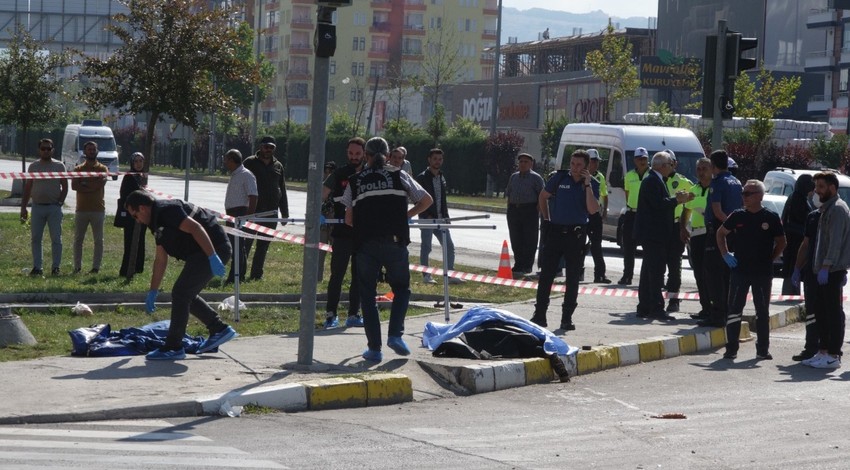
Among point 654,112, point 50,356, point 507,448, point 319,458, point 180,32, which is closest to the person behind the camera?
point 319,458

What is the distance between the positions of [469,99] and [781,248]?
240 ft

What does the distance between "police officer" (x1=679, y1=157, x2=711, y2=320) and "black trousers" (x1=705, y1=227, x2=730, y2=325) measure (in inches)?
14.6

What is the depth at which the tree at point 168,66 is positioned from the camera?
2325cm

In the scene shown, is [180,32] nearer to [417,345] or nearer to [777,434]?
[417,345]

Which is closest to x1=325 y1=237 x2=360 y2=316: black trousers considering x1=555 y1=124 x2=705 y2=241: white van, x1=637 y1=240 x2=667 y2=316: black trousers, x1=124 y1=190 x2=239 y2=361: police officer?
x1=124 y1=190 x2=239 y2=361: police officer

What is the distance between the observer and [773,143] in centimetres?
4228

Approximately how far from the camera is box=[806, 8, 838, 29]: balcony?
82.4 metres

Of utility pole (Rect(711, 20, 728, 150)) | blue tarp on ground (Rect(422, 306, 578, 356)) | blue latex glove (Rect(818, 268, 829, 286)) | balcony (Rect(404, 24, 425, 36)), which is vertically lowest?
blue tarp on ground (Rect(422, 306, 578, 356))

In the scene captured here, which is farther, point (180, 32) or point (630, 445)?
point (180, 32)

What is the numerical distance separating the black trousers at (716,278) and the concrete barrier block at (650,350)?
4.84ft

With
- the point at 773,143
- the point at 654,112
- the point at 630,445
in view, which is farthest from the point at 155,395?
the point at 654,112

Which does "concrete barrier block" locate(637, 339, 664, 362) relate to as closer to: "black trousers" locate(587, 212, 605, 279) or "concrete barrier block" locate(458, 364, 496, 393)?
"concrete barrier block" locate(458, 364, 496, 393)

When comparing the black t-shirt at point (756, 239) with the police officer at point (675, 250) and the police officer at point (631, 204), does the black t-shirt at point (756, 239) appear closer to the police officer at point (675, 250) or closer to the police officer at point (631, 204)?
the police officer at point (675, 250)

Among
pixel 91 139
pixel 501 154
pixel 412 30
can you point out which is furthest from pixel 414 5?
pixel 501 154
